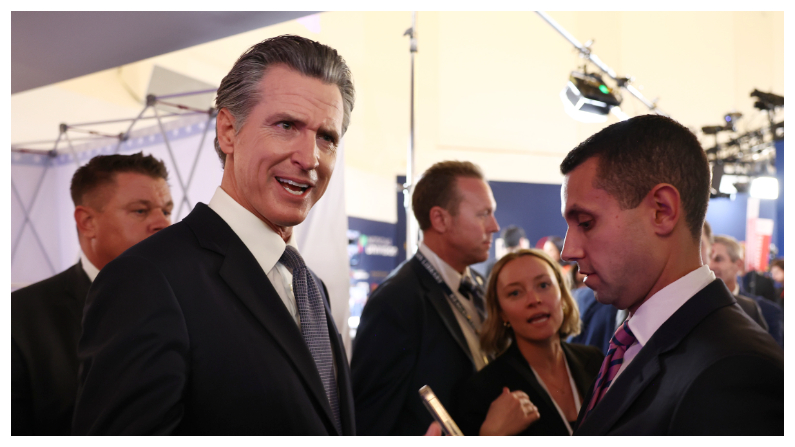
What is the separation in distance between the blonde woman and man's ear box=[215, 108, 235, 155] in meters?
1.19

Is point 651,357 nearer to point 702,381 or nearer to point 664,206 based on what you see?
point 702,381

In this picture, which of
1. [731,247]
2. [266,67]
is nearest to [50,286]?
[266,67]

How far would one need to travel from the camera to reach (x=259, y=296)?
1028 mm

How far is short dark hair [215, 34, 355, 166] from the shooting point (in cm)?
112

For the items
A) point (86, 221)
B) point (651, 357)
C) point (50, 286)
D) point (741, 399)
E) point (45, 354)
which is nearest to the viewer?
point (741, 399)

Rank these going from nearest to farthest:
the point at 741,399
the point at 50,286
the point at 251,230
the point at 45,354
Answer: the point at 741,399, the point at 251,230, the point at 45,354, the point at 50,286

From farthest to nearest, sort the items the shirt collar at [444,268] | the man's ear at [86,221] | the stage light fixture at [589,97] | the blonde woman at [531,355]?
the stage light fixture at [589,97]
the shirt collar at [444,268]
the man's ear at [86,221]
the blonde woman at [531,355]

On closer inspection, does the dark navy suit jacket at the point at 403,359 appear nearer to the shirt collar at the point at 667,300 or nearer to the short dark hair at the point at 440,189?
the short dark hair at the point at 440,189

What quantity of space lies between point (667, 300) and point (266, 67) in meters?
0.91

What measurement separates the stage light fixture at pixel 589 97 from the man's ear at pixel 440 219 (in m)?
2.81

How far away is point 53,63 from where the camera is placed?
7.34 feet

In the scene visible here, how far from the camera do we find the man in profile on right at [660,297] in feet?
2.85

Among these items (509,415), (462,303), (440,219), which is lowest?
(509,415)

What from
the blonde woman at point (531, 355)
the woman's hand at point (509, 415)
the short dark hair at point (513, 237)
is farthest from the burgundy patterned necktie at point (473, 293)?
the short dark hair at point (513, 237)
